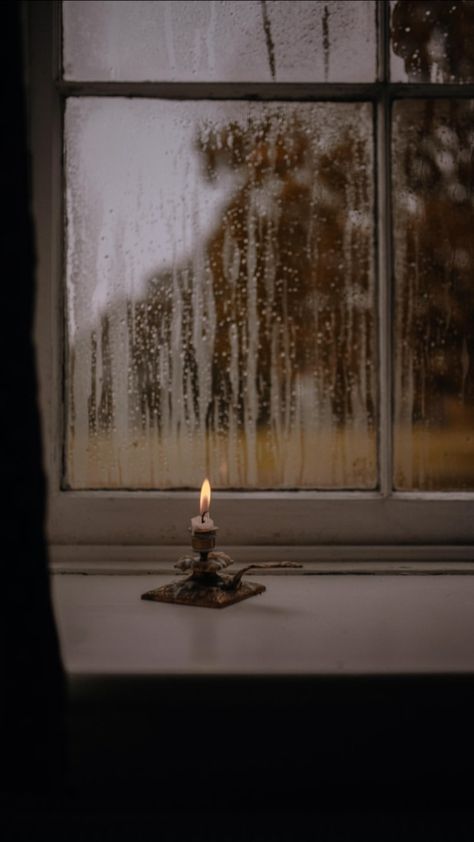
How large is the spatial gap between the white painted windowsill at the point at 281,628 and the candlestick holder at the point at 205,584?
1 centimetres

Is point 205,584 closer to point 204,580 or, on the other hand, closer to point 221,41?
point 204,580

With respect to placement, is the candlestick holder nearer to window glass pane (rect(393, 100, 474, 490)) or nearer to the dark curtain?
the dark curtain

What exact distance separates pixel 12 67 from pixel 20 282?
0.20m

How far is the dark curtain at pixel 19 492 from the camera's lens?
0.68 metres

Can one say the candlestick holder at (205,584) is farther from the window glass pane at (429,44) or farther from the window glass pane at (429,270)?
the window glass pane at (429,44)

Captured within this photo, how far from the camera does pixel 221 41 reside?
1.19m

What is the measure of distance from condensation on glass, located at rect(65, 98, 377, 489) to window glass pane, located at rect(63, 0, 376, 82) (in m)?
0.05

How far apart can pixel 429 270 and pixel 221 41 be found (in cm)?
51

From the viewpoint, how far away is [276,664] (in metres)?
0.73

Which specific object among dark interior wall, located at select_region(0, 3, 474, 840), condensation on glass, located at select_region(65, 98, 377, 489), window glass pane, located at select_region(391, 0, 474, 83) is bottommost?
dark interior wall, located at select_region(0, 3, 474, 840)

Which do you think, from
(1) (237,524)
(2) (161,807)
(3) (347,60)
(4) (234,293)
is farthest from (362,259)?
(2) (161,807)

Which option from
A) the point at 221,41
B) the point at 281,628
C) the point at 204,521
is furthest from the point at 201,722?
the point at 221,41

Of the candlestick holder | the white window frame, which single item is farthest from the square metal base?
the white window frame

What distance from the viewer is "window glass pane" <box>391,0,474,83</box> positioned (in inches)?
46.4
